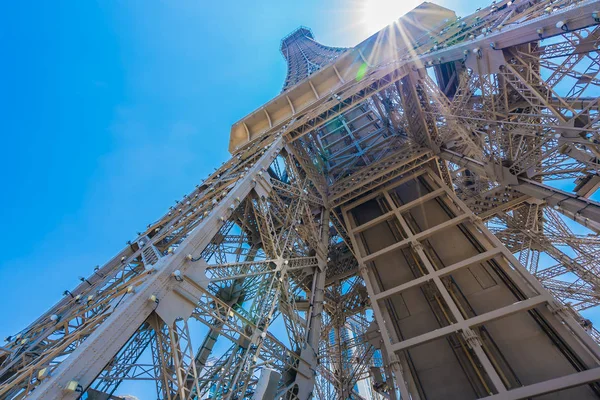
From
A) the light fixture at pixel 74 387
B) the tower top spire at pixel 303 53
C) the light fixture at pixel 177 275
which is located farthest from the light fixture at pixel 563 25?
the tower top spire at pixel 303 53

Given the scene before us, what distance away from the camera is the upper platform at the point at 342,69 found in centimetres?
1307

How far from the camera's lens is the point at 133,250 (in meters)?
7.78

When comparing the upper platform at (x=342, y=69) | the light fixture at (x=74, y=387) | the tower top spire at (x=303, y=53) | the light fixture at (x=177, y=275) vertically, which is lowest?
the light fixture at (x=74, y=387)

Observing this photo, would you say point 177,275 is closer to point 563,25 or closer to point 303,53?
point 563,25

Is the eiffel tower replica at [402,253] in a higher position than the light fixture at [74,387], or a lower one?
higher

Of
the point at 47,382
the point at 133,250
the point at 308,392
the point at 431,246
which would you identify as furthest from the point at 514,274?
the point at 133,250

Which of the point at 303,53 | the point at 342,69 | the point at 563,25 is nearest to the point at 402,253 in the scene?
the point at 563,25

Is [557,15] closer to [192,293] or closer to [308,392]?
[192,293]

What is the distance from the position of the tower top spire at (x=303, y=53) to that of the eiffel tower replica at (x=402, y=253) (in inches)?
868

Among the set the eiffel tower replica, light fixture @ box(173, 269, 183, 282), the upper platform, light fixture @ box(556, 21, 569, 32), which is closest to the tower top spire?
the upper platform

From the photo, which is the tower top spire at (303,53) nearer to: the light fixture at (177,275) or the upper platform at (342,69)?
the upper platform at (342,69)

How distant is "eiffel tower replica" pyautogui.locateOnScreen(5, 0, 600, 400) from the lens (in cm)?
475

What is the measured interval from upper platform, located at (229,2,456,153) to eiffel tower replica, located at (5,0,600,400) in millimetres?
94

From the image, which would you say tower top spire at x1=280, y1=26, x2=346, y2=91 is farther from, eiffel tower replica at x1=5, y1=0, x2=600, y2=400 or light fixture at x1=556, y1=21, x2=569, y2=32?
light fixture at x1=556, y1=21, x2=569, y2=32
